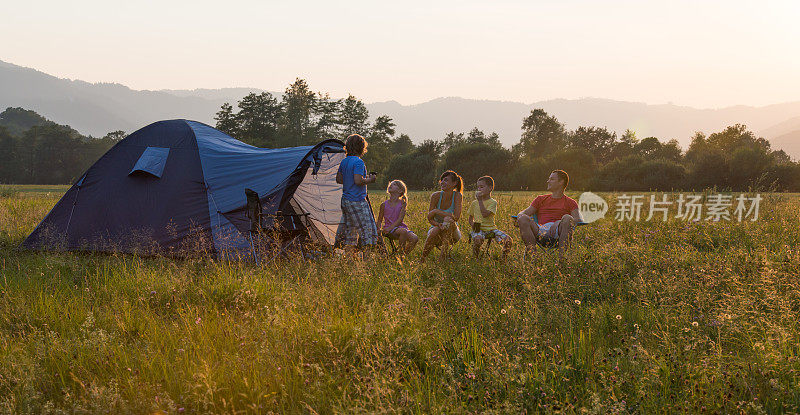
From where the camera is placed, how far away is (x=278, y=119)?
7269 centimetres

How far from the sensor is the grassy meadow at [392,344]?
9.23ft

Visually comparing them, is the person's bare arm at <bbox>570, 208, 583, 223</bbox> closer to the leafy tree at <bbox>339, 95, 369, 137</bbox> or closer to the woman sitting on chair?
the woman sitting on chair

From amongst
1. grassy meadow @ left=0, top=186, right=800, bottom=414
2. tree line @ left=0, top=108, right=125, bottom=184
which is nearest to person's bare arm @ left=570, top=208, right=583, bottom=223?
grassy meadow @ left=0, top=186, right=800, bottom=414

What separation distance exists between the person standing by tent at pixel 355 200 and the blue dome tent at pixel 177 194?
0.71 meters

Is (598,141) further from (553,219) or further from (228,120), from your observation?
(553,219)

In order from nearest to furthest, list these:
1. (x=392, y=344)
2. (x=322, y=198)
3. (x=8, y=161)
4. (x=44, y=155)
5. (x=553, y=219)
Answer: (x=392, y=344)
(x=553, y=219)
(x=322, y=198)
(x=8, y=161)
(x=44, y=155)

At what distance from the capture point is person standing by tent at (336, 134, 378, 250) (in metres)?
6.61

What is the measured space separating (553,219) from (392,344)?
4.35 m

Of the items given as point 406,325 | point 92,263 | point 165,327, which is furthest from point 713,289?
point 92,263

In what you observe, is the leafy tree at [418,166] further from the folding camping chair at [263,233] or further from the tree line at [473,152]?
the folding camping chair at [263,233]

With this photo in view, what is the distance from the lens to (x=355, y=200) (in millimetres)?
6668

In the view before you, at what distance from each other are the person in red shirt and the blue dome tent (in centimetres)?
317

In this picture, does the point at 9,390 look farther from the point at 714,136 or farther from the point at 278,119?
the point at 714,136

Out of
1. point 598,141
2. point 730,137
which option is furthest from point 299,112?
point 730,137
